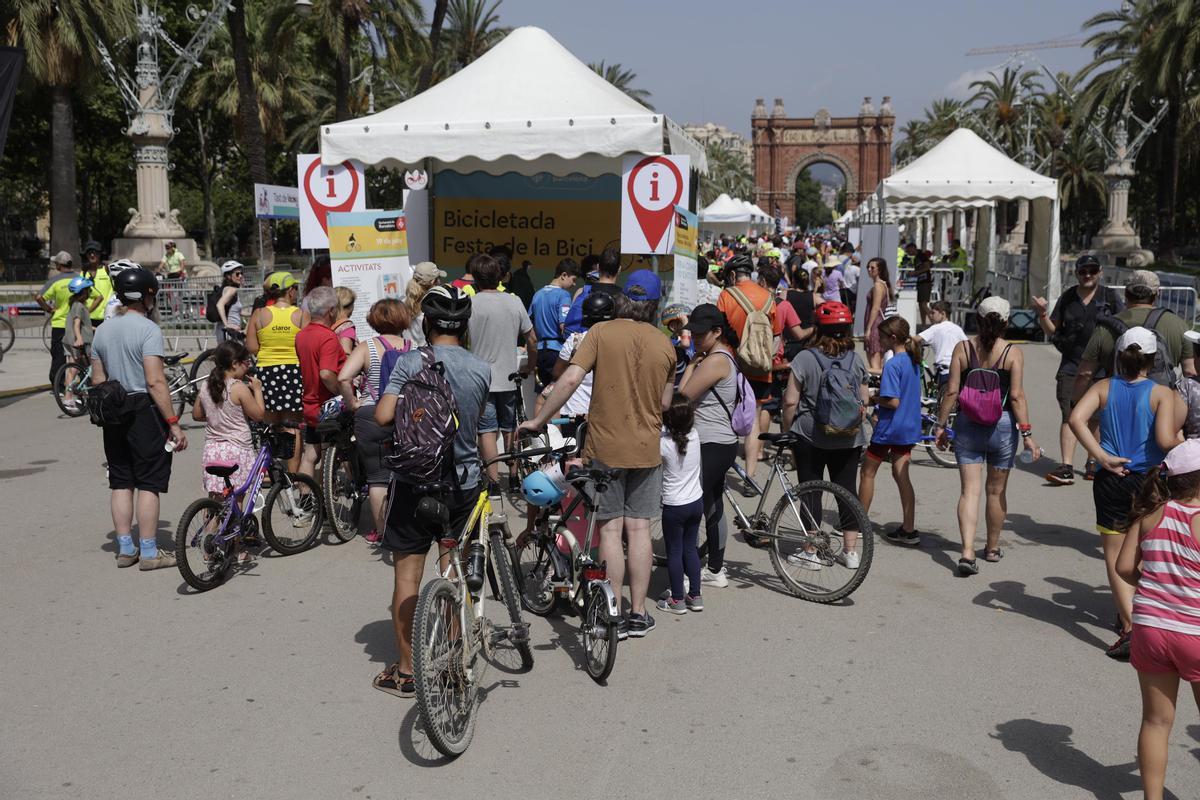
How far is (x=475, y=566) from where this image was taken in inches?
187

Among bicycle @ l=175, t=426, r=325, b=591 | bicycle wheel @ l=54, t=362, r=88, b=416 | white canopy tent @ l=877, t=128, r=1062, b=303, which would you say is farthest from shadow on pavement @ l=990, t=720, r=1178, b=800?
white canopy tent @ l=877, t=128, r=1062, b=303

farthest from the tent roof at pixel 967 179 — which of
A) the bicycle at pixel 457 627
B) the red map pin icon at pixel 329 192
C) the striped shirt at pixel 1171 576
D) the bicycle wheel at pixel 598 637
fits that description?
the striped shirt at pixel 1171 576

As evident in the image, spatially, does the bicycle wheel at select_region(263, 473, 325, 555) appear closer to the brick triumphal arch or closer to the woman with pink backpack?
the woman with pink backpack

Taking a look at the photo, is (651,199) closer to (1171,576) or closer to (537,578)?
(537,578)

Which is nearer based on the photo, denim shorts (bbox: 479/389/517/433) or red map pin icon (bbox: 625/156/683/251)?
denim shorts (bbox: 479/389/517/433)

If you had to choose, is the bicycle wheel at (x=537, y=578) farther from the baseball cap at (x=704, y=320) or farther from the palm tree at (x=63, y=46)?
the palm tree at (x=63, y=46)

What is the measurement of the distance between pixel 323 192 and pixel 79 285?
4.08 m

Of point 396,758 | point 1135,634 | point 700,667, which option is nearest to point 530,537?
point 700,667

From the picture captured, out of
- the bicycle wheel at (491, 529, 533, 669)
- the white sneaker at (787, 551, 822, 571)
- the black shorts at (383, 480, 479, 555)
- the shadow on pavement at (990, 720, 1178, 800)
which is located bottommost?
the shadow on pavement at (990, 720, 1178, 800)

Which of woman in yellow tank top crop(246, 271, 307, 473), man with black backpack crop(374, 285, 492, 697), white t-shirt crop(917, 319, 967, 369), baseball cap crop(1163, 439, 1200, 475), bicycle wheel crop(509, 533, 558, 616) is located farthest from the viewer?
white t-shirt crop(917, 319, 967, 369)

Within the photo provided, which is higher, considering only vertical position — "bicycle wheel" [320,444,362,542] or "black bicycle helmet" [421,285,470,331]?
"black bicycle helmet" [421,285,470,331]

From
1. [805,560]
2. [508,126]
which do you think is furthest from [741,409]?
[508,126]

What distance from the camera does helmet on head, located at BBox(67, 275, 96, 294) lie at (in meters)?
12.7

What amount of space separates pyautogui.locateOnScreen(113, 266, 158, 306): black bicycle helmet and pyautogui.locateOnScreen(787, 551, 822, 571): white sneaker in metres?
4.24
